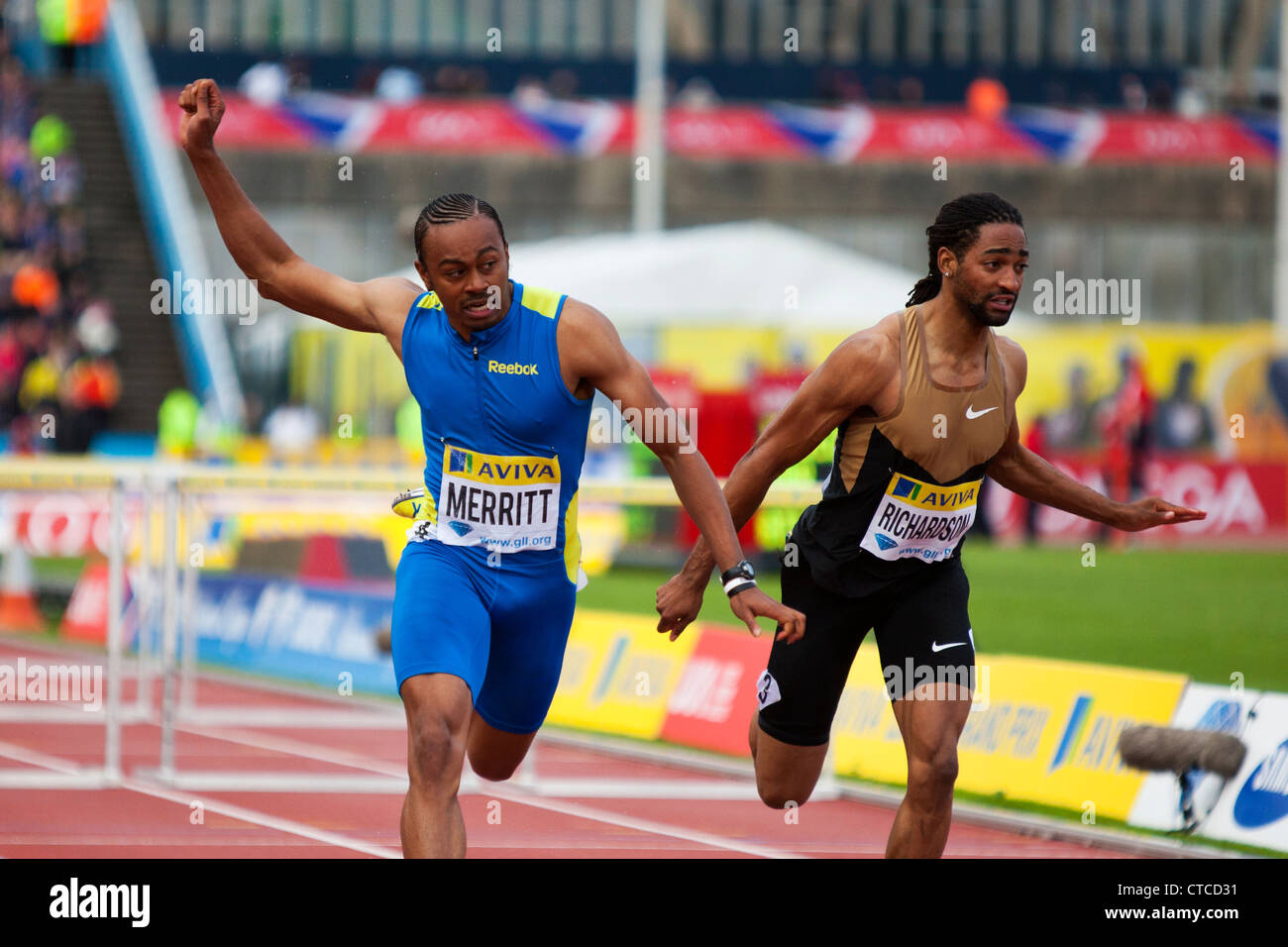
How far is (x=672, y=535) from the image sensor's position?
794 inches

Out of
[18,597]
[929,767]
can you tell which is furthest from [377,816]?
[18,597]

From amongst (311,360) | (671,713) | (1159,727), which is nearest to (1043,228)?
(311,360)

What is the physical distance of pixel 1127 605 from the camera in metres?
18.3

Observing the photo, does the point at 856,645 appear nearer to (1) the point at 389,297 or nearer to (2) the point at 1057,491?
(2) the point at 1057,491

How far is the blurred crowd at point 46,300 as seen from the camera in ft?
90.7

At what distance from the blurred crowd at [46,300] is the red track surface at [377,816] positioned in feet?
46.5

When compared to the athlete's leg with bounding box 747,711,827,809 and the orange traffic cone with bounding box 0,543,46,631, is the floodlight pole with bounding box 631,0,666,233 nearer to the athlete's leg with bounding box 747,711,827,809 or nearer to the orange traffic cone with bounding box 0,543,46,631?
the orange traffic cone with bounding box 0,543,46,631

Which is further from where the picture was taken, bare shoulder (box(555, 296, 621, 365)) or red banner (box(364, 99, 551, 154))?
red banner (box(364, 99, 551, 154))

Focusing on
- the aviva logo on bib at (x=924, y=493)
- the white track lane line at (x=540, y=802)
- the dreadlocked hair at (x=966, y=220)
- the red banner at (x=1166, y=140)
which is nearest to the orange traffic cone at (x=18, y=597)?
the white track lane line at (x=540, y=802)

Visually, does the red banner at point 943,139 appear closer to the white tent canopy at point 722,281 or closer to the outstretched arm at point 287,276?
the white tent canopy at point 722,281

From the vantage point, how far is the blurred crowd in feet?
90.7

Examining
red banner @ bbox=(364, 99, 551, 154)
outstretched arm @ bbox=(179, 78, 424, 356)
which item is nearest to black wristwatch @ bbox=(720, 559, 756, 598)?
outstretched arm @ bbox=(179, 78, 424, 356)
